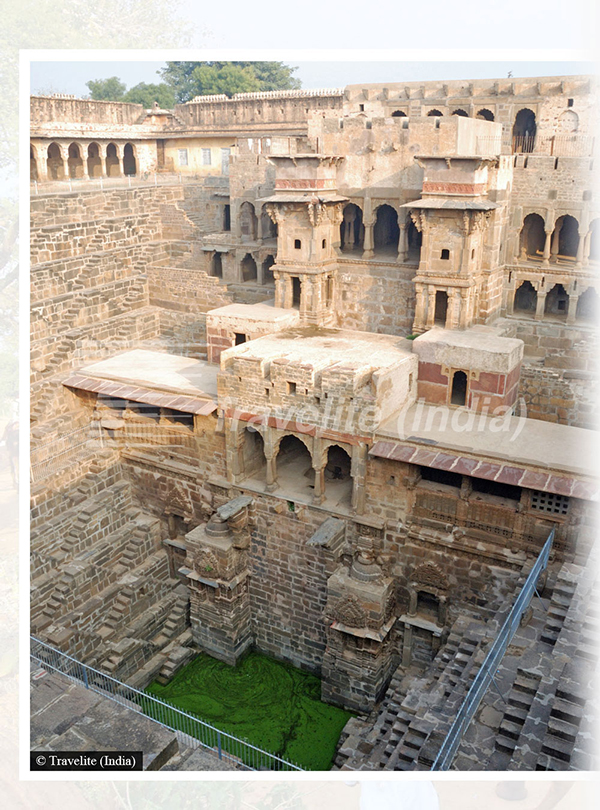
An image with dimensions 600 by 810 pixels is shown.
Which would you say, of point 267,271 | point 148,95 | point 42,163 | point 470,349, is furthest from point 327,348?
point 148,95

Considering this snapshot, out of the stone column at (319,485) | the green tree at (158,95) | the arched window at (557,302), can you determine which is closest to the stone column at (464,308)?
the arched window at (557,302)

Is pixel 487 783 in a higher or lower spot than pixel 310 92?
lower

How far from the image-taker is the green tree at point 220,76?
2894cm

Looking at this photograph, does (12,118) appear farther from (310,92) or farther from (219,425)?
(310,92)

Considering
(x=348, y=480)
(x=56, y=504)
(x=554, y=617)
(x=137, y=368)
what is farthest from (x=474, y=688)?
(x=137, y=368)

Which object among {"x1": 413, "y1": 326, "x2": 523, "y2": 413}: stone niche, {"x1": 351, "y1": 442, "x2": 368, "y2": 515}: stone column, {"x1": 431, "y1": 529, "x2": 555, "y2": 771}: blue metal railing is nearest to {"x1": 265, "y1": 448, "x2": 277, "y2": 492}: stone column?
{"x1": 351, "y1": 442, "x2": 368, "y2": 515}: stone column

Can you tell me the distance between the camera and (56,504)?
655 inches

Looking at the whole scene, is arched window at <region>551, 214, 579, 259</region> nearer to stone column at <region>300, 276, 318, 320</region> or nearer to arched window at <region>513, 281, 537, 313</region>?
arched window at <region>513, 281, 537, 313</region>

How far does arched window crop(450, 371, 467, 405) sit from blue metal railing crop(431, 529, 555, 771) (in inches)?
165

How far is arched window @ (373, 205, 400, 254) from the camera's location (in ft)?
66.1

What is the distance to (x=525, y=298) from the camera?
63.0ft

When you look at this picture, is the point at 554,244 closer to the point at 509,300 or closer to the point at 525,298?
the point at 525,298

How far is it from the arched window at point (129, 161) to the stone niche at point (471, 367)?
17804 mm

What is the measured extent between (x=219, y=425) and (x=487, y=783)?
31.7ft
